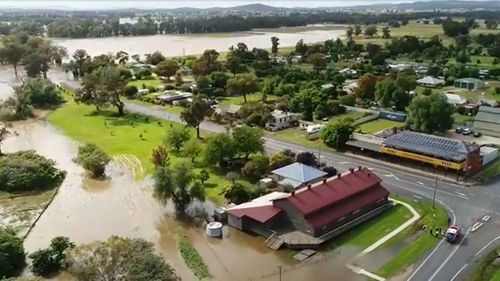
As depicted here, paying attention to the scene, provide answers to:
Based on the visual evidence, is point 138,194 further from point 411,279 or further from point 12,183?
point 411,279

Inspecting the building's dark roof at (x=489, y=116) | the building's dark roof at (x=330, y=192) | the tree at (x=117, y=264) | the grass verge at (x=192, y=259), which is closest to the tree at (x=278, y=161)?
the building's dark roof at (x=330, y=192)

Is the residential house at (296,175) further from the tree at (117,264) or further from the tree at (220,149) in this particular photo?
the tree at (117,264)

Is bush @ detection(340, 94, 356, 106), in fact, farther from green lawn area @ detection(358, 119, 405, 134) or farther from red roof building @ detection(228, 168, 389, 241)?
red roof building @ detection(228, 168, 389, 241)

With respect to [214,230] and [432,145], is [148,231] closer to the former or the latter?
[214,230]

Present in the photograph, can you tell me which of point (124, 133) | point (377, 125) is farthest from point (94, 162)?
point (377, 125)

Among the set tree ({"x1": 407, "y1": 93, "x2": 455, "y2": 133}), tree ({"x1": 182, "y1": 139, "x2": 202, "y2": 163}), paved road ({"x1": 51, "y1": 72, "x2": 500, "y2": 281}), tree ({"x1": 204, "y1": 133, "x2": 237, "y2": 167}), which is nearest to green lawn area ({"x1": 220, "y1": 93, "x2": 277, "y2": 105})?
paved road ({"x1": 51, "y1": 72, "x2": 500, "y2": 281})
